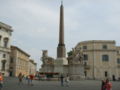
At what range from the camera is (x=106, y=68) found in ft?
212

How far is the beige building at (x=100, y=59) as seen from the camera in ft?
211

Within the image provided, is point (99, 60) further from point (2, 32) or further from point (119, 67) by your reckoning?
point (2, 32)

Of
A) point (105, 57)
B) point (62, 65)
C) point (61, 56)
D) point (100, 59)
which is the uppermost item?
point (105, 57)

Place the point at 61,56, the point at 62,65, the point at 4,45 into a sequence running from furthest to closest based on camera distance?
the point at 4,45, the point at 61,56, the point at 62,65

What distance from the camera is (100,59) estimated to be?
214ft

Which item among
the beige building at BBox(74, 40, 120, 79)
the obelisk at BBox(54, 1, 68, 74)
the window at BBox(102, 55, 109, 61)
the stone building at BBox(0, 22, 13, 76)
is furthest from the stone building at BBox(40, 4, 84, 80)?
the window at BBox(102, 55, 109, 61)

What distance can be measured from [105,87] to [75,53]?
27.4 metres

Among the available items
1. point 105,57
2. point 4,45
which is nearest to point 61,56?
point 4,45

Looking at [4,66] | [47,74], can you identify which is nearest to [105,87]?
[47,74]

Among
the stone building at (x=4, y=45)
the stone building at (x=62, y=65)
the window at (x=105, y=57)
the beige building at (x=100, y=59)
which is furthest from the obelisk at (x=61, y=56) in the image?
the window at (x=105, y=57)

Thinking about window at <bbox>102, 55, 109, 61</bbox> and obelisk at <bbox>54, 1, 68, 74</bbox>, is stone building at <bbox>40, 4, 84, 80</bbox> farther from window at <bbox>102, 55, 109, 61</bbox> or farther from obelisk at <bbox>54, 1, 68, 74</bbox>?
window at <bbox>102, 55, 109, 61</bbox>

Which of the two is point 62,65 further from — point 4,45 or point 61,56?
point 4,45

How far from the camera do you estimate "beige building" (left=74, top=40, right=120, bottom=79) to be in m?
64.4

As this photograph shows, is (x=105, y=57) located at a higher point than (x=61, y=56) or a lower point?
higher
